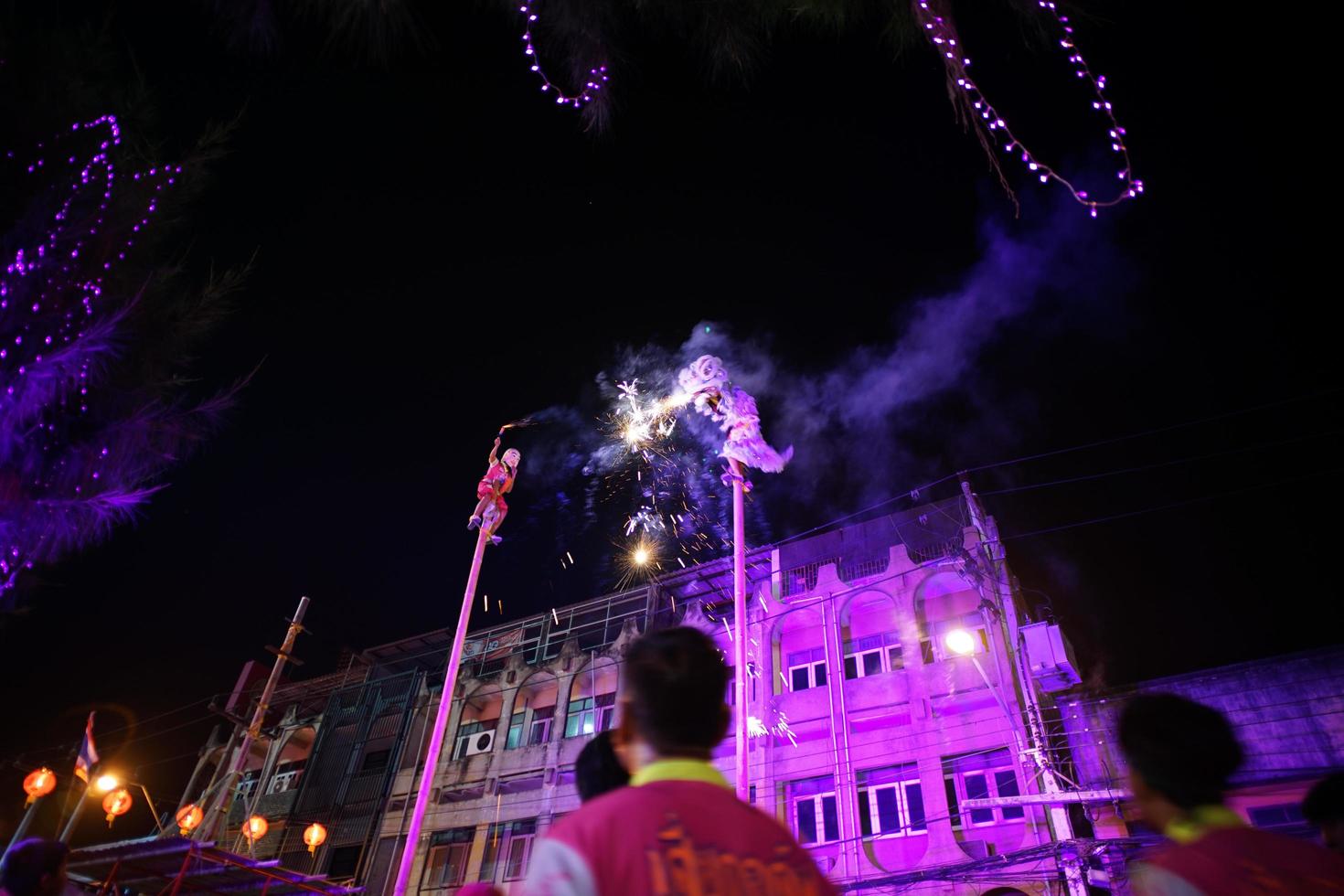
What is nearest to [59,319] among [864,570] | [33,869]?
[33,869]

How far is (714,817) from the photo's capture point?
6.18 ft

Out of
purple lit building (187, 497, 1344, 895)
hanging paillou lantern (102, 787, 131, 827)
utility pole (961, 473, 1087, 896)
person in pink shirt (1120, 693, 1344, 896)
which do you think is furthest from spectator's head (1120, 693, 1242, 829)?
hanging paillou lantern (102, 787, 131, 827)

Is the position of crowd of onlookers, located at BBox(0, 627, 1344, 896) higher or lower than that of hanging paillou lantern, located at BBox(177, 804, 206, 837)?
lower

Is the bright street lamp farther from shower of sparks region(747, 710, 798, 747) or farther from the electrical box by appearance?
shower of sparks region(747, 710, 798, 747)

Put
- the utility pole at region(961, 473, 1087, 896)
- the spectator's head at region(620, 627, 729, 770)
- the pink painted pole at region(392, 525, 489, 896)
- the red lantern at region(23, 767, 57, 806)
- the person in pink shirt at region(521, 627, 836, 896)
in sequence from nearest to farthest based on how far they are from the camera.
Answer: the person in pink shirt at region(521, 627, 836, 896) < the spectator's head at region(620, 627, 729, 770) < the pink painted pole at region(392, 525, 489, 896) < the utility pole at region(961, 473, 1087, 896) < the red lantern at region(23, 767, 57, 806)

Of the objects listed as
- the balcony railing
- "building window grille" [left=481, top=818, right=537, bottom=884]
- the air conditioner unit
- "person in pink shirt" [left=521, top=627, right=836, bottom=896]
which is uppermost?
the balcony railing

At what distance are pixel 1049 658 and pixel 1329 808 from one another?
14048 millimetres

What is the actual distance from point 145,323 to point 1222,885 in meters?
10.1

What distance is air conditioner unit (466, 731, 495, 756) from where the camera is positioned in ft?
84.5

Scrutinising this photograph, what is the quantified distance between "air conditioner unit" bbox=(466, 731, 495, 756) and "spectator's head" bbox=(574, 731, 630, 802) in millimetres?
24937

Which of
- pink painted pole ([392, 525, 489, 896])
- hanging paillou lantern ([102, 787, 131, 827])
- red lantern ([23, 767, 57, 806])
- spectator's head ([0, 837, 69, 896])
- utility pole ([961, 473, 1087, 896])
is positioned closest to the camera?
spectator's head ([0, 837, 69, 896])

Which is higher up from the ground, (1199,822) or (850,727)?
(850,727)

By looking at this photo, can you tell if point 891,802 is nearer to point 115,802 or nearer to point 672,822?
point 115,802

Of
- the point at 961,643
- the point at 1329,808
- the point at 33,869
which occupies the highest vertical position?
the point at 961,643
